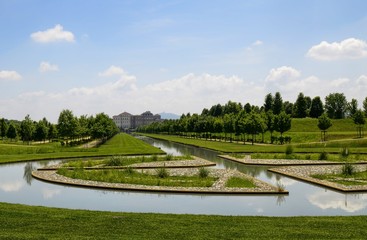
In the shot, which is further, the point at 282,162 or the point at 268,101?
the point at 268,101

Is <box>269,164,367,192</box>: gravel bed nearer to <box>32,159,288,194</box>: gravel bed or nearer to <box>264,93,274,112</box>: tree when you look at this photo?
<box>32,159,288,194</box>: gravel bed

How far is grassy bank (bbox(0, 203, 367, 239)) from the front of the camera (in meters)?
13.3

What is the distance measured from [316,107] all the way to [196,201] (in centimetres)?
12935

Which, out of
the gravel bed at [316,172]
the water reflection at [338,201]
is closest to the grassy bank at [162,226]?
the water reflection at [338,201]

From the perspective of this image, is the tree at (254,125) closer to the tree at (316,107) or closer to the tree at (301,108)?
the tree at (301,108)

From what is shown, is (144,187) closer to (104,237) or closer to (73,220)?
(73,220)

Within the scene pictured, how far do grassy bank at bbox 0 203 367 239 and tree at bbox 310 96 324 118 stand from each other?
131 meters

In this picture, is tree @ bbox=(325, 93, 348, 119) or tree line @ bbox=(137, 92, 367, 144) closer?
tree line @ bbox=(137, 92, 367, 144)

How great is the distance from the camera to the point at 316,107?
140 metres

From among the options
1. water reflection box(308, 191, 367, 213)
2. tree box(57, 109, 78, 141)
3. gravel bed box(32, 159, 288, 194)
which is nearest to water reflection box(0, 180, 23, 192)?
gravel bed box(32, 159, 288, 194)

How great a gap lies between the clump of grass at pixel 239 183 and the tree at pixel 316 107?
121679 mm

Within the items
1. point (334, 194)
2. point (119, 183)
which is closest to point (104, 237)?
point (119, 183)

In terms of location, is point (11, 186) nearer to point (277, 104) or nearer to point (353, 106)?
point (277, 104)

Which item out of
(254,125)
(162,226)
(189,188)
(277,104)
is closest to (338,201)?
(189,188)
